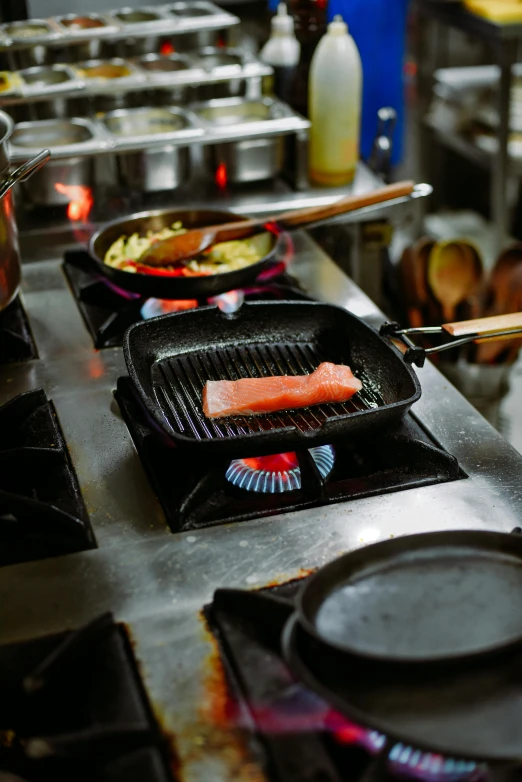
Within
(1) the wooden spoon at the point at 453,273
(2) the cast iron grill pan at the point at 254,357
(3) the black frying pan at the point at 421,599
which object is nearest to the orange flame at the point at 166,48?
(1) the wooden spoon at the point at 453,273

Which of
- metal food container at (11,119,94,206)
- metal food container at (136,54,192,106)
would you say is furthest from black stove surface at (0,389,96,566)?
metal food container at (136,54,192,106)

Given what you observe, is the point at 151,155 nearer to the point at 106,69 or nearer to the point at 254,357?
the point at 106,69

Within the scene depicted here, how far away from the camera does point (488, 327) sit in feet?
4.35

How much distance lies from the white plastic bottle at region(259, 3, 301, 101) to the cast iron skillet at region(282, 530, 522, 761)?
170 centimetres

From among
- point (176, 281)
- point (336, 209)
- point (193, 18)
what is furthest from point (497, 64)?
point (176, 281)

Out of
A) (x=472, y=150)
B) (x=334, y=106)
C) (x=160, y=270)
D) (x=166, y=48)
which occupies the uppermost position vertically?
(x=166, y=48)

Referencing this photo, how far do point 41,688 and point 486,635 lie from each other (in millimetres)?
434

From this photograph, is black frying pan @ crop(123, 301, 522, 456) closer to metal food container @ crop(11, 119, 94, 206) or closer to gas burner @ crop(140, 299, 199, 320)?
gas burner @ crop(140, 299, 199, 320)

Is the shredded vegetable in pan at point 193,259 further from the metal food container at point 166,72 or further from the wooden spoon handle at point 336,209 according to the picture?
the metal food container at point 166,72

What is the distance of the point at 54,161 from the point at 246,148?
18.7 inches

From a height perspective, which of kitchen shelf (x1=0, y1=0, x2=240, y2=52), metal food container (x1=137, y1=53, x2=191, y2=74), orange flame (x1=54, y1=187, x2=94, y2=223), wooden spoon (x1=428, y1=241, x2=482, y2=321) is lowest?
wooden spoon (x1=428, y1=241, x2=482, y2=321)

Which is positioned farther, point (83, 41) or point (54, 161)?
point (83, 41)

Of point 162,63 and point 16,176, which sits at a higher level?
point 162,63

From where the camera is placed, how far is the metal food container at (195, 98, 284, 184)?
7.15ft
